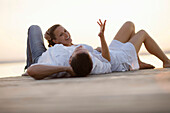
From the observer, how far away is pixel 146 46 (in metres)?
2.27

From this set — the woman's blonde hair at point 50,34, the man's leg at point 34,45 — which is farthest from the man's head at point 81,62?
the man's leg at point 34,45

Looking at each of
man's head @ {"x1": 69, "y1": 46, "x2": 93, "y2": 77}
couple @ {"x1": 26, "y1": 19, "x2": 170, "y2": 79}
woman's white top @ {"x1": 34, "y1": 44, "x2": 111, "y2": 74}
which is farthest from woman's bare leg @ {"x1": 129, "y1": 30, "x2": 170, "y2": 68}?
man's head @ {"x1": 69, "y1": 46, "x2": 93, "y2": 77}

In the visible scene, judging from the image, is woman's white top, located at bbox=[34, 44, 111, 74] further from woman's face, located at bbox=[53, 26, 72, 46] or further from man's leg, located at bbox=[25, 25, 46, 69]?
man's leg, located at bbox=[25, 25, 46, 69]

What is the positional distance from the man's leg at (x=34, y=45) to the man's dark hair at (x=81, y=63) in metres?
1.14

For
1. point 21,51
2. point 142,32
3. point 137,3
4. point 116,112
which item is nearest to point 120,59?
point 142,32

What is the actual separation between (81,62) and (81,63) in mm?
14

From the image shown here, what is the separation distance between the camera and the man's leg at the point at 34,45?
2.38 metres

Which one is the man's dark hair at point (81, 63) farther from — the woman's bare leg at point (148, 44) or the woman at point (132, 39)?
the woman's bare leg at point (148, 44)

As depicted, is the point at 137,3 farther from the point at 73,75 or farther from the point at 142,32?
the point at 73,75

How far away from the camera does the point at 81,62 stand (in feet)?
4.07

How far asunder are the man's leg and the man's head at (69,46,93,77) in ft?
3.76

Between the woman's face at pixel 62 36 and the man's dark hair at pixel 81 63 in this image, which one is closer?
the man's dark hair at pixel 81 63

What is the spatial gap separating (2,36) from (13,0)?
14.0 feet

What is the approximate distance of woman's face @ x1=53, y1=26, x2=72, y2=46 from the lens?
2051 mm
